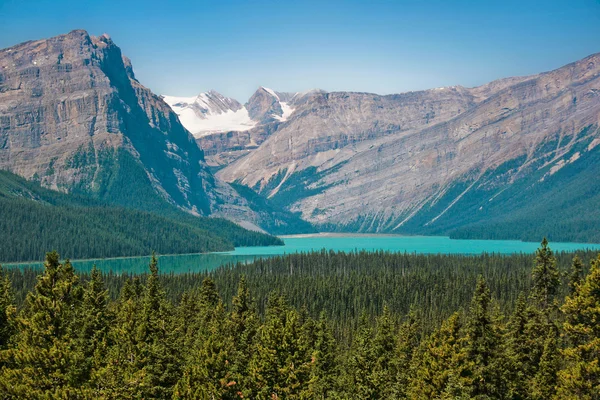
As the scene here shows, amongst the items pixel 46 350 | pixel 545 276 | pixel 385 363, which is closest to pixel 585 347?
pixel 385 363

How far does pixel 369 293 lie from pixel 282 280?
26355 millimetres

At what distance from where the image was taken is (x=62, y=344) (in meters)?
49.0

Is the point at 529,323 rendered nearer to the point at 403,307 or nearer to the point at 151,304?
the point at 151,304

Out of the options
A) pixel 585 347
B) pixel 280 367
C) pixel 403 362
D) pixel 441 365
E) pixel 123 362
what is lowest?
pixel 403 362

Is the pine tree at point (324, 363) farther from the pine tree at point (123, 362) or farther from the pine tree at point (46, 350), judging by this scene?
the pine tree at point (46, 350)

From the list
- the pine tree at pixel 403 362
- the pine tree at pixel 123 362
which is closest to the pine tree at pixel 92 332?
the pine tree at pixel 123 362

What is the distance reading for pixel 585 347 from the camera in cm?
5216

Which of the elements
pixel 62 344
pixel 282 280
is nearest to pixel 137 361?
Answer: pixel 62 344

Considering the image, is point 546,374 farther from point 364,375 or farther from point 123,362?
point 123,362

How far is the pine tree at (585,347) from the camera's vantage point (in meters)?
52.1

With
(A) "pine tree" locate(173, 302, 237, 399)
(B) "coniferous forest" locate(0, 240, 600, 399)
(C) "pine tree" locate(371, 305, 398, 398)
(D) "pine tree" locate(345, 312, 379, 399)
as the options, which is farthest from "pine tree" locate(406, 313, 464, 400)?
(A) "pine tree" locate(173, 302, 237, 399)

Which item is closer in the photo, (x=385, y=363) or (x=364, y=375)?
(x=364, y=375)

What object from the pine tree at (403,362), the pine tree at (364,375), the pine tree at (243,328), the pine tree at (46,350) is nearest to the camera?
the pine tree at (46,350)

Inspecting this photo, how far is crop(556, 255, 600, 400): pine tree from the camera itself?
171ft
